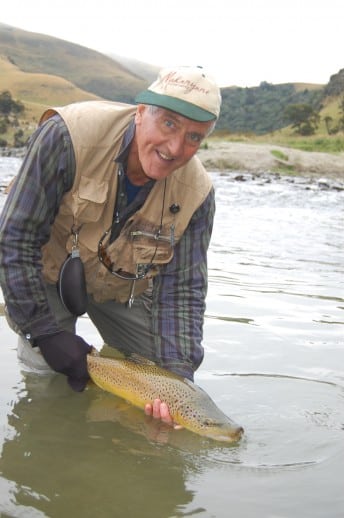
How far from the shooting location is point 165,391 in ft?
Answer: 10.9

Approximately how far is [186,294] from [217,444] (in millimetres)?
946

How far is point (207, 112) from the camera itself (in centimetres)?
316

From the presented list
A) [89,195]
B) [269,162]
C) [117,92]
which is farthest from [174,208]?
[117,92]

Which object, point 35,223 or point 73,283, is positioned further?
point 73,283

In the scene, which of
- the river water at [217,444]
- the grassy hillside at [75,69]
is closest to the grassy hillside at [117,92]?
the grassy hillside at [75,69]

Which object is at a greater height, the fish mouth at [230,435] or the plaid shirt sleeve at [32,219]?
the plaid shirt sleeve at [32,219]

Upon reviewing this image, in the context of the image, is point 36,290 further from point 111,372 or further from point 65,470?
point 65,470

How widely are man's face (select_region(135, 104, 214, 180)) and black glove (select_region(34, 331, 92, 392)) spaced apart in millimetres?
894

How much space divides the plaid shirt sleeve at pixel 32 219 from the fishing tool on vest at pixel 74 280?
0.24 meters

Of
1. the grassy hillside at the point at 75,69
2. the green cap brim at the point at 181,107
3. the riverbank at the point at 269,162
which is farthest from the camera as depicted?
the grassy hillside at the point at 75,69

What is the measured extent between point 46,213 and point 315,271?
480 centimetres

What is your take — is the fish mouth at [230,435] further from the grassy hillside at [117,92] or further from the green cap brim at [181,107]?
the grassy hillside at [117,92]

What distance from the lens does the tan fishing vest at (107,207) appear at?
3486mm

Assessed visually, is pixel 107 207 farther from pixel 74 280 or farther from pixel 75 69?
pixel 75 69
